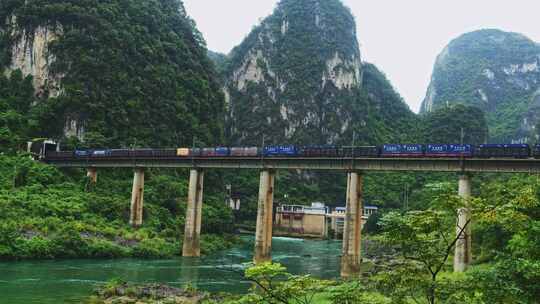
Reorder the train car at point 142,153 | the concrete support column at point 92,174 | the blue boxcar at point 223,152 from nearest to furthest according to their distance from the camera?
the blue boxcar at point 223,152, the train car at point 142,153, the concrete support column at point 92,174

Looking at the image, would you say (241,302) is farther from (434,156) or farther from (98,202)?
(98,202)

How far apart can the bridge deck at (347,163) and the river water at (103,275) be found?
10871mm

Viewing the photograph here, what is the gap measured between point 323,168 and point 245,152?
1002cm

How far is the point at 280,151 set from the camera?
55.0 metres

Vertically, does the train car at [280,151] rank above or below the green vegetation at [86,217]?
above

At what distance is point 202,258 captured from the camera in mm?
59062

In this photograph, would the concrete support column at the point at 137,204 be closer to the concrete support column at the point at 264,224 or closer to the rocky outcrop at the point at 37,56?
the concrete support column at the point at 264,224

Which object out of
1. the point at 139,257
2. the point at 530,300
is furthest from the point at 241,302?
the point at 139,257

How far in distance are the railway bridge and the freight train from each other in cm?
Result: 42

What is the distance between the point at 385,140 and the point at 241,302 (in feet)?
565

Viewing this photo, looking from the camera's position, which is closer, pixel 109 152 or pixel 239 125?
pixel 109 152

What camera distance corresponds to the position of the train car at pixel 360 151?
4894 cm

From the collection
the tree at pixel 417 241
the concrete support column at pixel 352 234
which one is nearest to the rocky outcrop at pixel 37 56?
the concrete support column at pixel 352 234

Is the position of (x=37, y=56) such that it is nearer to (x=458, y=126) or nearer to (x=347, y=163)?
(x=347, y=163)
